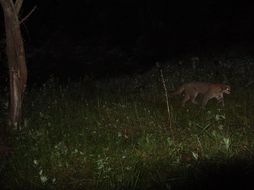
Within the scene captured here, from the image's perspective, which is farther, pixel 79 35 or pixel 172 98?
pixel 79 35

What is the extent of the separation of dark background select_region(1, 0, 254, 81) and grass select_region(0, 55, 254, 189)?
42.2ft

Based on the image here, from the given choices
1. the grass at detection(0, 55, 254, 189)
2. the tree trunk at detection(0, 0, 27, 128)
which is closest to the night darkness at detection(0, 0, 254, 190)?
the grass at detection(0, 55, 254, 189)

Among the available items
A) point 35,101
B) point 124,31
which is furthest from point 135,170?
point 124,31

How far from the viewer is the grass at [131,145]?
9148mm

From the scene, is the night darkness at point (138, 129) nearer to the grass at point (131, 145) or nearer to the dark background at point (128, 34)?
the grass at point (131, 145)

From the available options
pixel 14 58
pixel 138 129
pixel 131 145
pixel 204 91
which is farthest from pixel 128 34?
pixel 131 145

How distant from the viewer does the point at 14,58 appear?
13227 mm

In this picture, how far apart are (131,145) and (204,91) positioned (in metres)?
4.38

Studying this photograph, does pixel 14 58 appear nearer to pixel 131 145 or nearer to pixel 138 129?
pixel 138 129

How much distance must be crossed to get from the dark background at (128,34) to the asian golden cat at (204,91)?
39.2 ft

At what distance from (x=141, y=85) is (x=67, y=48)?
17938mm

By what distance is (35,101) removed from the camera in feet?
55.9

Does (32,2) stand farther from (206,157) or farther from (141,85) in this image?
(206,157)

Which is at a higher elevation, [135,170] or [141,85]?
[135,170]
